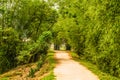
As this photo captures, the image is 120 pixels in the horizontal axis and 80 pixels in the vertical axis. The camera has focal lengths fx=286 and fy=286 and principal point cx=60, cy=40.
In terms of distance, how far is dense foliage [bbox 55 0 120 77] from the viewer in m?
18.7

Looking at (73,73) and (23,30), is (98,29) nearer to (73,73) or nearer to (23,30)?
(73,73)

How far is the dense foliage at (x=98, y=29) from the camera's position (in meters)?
18.7

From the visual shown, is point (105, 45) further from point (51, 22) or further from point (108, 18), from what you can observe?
point (51, 22)

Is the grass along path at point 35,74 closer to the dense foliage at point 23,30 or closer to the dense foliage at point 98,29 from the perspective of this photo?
the dense foliage at point 23,30

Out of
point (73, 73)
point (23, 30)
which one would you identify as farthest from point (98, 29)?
point (23, 30)

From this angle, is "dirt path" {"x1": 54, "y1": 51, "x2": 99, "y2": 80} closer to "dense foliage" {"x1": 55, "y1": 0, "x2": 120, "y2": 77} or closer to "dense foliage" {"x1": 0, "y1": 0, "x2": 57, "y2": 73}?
"dense foliage" {"x1": 55, "y1": 0, "x2": 120, "y2": 77}

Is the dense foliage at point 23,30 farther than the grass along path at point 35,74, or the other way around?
the dense foliage at point 23,30

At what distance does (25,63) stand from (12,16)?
22.8ft

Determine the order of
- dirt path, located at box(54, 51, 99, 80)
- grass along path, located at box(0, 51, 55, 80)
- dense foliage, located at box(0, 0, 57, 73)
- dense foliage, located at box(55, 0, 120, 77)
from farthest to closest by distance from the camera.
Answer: dense foliage, located at box(0, 0, 57, 73)
grass along path, located at box(0, 51, 55, 80)
dense foliage, located at box(55, 0, 120, 77)
dirt path, located at box(54, 51, 99, 80)

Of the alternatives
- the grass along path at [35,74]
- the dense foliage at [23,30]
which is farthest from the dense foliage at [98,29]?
the grass along path at [35,74]

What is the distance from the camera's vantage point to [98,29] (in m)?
21.6

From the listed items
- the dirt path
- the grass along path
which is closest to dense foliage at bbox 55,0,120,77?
the dirt path

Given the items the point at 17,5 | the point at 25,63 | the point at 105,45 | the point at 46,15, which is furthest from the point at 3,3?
the point at 105,45

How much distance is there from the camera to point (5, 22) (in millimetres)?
38844
